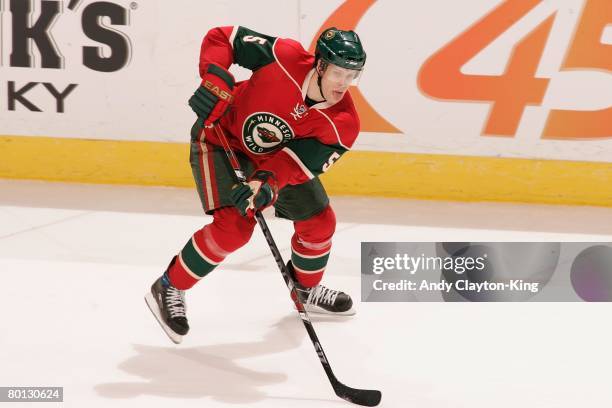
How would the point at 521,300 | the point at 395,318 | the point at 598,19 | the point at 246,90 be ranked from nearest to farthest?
the point at 246,90 < the point at 395,318 < the point at 521,300 < the point at 598,19

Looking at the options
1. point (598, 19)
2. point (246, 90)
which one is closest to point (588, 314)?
point (246, 90)

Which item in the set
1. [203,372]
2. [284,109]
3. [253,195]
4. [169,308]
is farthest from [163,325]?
[284,109]

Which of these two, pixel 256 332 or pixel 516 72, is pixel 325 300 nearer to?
pixel 256 332

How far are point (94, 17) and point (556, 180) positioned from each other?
221 cm

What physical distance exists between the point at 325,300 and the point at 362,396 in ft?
2.29

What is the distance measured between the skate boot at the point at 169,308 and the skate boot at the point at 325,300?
486 mm

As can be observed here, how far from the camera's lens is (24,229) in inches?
154

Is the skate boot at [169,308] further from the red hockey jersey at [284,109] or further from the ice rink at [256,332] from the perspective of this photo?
the red hockey jersey at [284,109]

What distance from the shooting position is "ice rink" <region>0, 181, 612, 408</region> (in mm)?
2506

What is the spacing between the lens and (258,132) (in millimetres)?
2785

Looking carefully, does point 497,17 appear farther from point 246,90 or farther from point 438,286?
point 246,90

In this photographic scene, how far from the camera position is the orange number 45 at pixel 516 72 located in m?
4.25

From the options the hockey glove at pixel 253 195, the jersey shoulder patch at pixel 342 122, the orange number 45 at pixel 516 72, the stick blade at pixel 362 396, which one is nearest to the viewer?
the stick blade at pixel 362 396

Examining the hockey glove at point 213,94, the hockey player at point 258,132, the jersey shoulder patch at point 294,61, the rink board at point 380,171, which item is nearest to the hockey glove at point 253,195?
the hockey player at point 258,132
